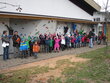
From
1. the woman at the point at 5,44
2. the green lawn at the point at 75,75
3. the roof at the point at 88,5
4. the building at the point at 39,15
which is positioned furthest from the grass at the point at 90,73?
the roof at the point at 88,5

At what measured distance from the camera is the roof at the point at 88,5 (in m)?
19.1

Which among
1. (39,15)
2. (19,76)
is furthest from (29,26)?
(19,76)

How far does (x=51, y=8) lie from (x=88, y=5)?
21.0 ft

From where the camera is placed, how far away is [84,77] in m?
6.66

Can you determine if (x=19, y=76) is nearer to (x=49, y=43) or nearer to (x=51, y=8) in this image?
(x=49, y=43)

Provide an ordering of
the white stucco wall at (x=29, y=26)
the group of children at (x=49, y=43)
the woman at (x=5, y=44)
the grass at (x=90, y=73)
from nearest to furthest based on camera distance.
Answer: the grass at (x=90, y=73), the woman at (x=5, y=44), the group of children at (x=49, y=43), the white stucco wall at (x=29, y=26)

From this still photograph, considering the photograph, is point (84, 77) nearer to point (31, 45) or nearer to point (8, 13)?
point (31, 45)

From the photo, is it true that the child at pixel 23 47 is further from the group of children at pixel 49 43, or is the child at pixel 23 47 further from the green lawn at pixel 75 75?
the green lawn at pixel 75 75

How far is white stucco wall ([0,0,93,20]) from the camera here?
12645 millimetres

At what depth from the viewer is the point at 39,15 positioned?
45.3 ft

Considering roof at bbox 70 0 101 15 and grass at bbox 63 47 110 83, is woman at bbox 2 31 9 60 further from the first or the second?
roof at bbox 70 0 101 15

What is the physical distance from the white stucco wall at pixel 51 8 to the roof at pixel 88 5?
19.9 inches

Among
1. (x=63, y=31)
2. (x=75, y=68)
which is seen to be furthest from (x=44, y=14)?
(x=75, y=68)

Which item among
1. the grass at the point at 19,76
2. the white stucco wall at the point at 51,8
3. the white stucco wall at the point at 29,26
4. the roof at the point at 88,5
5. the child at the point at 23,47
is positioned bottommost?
the grass at the point at 19,76
